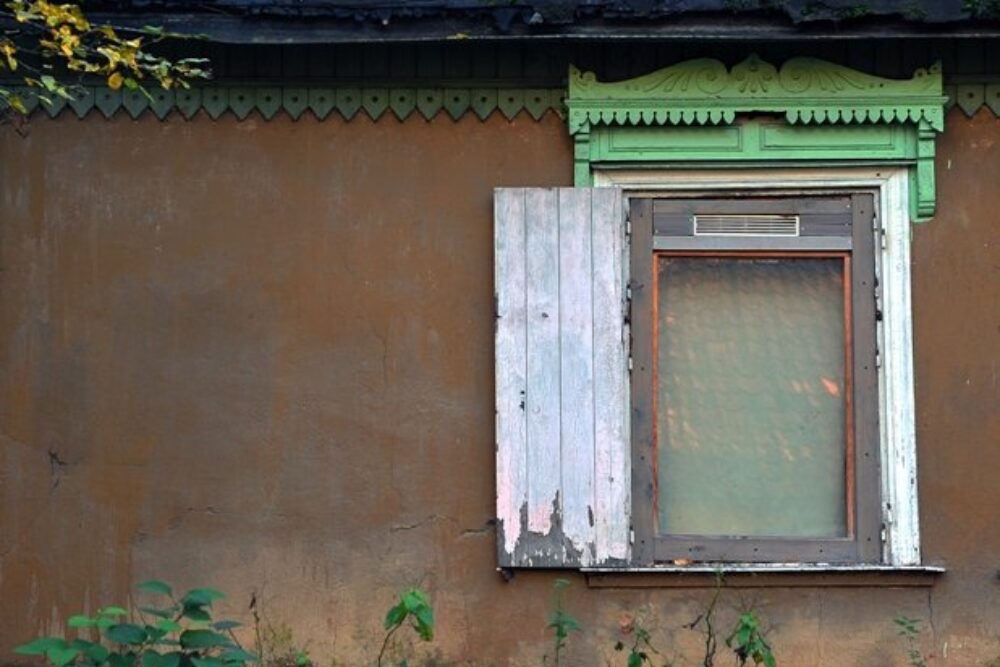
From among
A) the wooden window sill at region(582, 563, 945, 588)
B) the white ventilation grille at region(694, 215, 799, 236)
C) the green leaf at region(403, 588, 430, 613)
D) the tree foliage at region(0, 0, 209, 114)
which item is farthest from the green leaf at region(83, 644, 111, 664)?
the white ventilation grille at region(694, 215, 799, 236)

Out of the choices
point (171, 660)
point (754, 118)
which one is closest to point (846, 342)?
point (754, 118)

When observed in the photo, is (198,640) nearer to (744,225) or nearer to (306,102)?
(306,102)

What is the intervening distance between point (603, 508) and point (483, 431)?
0.60 m

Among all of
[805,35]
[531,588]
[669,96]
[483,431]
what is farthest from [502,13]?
[531,588]

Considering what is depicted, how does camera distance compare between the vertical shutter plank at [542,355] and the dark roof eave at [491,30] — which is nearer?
the dark roof eave at [491,30]

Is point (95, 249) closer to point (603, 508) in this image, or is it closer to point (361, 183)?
point (361, 183)

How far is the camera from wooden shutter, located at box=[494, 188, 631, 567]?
6.82 metres

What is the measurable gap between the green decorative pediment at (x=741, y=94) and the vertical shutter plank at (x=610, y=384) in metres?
0.37

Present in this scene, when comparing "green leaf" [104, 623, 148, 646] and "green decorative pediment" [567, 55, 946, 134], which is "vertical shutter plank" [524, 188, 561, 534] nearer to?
"green decorative pediment" [567, 55, 946, 134]

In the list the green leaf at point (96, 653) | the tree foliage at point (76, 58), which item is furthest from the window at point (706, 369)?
the green leaf at point (96, 653)

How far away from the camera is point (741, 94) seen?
6945mm

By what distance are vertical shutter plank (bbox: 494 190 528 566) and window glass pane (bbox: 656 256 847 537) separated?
24.1 inches

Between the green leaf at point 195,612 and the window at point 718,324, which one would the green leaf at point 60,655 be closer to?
the green leaf at point 195,612

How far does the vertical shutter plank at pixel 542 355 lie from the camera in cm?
684
